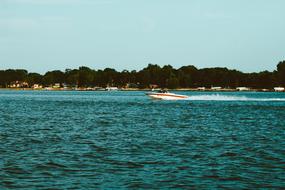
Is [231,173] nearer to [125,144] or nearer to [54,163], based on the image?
[54,163]

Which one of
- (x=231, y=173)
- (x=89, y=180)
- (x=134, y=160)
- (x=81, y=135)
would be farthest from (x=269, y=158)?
(x=81, y=135)

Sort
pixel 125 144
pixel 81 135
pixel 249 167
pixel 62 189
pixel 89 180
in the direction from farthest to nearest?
pixel 81 135
pixel 125 144
pixel 249 167
pixel 89 180
pixel 62 189

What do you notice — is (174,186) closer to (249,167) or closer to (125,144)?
(249,167)

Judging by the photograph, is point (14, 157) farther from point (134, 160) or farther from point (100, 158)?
point (134, 160)

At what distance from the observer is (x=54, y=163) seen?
81.9ft

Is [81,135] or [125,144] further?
[81,135]

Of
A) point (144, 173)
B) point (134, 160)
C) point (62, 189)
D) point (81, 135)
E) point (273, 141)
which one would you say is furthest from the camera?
point (81, 135)

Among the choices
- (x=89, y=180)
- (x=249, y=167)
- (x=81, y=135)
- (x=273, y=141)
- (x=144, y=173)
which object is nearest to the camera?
(x=89, y=180)

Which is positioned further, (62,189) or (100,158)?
(100,158)

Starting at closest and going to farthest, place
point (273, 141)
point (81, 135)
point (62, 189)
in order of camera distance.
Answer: point (62, 189)
point (273, 141)
point (81, 135)

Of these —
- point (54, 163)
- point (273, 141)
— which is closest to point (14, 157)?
point (54, 163)

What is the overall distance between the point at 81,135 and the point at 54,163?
14.5m

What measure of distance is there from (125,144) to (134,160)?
7.15 m

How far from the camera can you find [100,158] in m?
26.7
